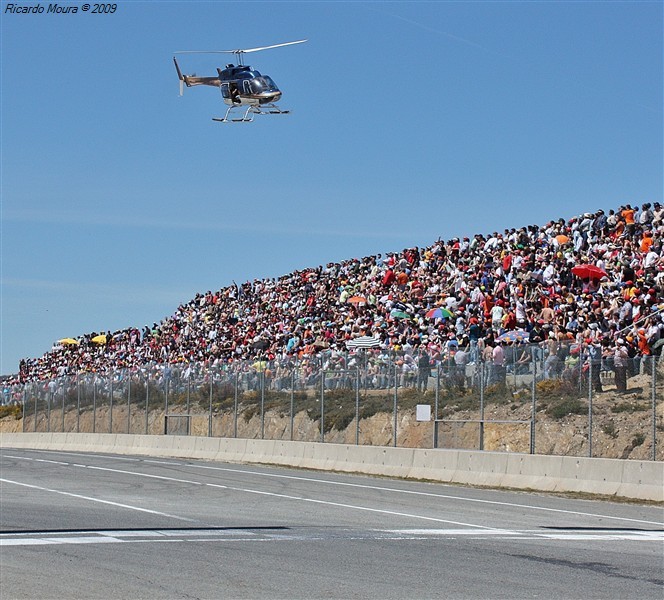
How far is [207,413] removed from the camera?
132 ft

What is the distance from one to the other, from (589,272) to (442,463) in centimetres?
984

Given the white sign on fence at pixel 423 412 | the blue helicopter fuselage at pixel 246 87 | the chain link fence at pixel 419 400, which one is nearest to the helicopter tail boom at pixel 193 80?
the blue helicopter fuselage at pixel 246 87

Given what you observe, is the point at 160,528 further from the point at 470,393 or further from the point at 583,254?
the point at 583,254

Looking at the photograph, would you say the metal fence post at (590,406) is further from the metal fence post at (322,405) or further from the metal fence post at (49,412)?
the metal fence post at (49,412)

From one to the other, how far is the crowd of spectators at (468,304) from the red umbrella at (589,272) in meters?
0.08

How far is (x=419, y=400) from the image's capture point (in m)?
30.1

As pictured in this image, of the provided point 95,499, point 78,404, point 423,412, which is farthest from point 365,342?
point 95,499

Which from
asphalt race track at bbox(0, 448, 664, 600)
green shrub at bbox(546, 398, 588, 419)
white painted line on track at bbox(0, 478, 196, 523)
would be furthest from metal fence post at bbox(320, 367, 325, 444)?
white painted line on track at bbox(0, 478, 196, 523)

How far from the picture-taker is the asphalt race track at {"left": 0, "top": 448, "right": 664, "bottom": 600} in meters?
A: 10.5

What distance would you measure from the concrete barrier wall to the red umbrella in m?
9.08

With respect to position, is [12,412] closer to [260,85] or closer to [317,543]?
[260,85]

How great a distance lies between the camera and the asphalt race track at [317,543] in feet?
34.3

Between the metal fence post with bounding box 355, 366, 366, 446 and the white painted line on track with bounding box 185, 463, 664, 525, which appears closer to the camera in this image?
the white painted line on track with bounding box 185, 463, 664, 525

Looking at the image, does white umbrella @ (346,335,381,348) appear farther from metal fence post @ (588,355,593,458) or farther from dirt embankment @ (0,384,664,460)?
metal fence post @ (588,355,593,458)
